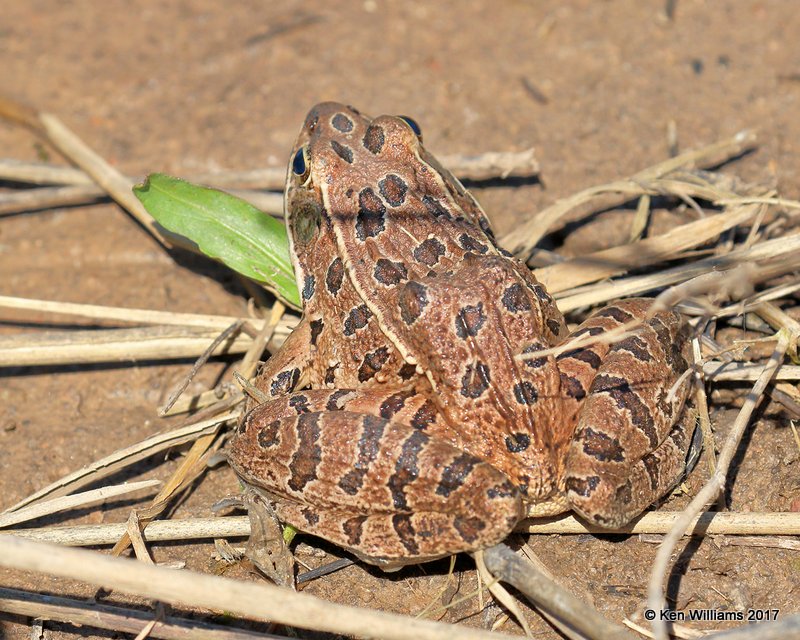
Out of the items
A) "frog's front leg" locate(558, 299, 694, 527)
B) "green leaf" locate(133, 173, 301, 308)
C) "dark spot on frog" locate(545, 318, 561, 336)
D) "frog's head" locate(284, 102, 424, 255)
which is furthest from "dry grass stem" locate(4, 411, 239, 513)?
"frog's front leg" locate(558, 299, 694, 527)

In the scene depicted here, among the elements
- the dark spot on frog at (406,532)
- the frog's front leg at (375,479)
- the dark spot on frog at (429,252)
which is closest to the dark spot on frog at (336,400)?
the frog's front leg at (375,479)

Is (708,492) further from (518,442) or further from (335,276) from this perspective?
(335,276)

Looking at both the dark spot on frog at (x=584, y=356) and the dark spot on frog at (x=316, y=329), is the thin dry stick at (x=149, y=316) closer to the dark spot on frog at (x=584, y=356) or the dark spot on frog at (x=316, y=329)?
the dark spot on frog at (x=316, y=329)

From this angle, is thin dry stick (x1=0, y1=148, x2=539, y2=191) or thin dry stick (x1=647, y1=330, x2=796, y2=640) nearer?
thin dry stick (x1=647, y1=330, x2=796, y2=640)

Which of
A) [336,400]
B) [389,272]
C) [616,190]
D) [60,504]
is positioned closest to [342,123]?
[389,272]

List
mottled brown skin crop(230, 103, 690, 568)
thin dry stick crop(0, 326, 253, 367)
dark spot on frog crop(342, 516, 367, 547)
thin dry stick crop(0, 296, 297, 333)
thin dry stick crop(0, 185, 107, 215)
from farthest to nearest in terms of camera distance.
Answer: thin dry stick crop(0, 185, 107, 215)
thin dry stick crop(0, 296, 297, 333)
thin dry stick crop(0, 326, 253, 367)
dark spot on frog crop(342, 516, 367, 547)
mottled brown skin crop(230, 103, 690, 568)

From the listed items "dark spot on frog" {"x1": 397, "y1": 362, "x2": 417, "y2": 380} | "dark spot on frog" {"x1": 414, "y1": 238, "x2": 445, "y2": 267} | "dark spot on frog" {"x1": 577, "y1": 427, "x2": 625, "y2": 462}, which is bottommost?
"dark spot on frog" {"x1": 577, "y1": 427, "x2": 625, "y2": 462}

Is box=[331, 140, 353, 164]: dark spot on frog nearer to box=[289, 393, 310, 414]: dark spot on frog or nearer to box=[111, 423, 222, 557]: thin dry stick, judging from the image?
box=[289, 393, 310, 414]: dark spot on frog
